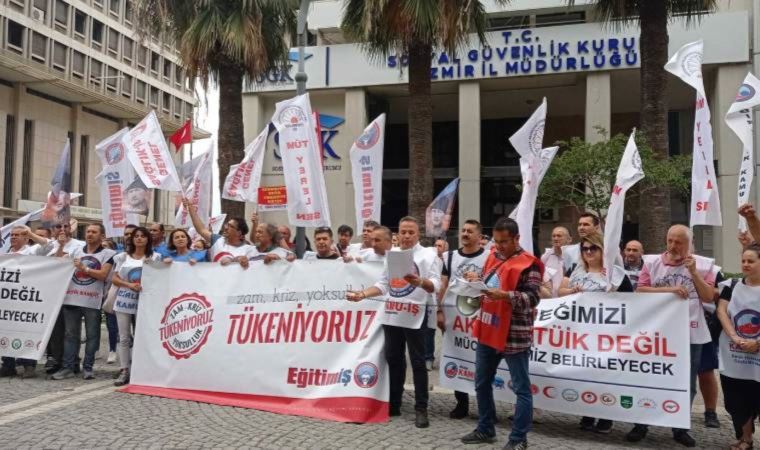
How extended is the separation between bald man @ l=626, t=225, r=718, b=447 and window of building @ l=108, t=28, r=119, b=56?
48.1 m

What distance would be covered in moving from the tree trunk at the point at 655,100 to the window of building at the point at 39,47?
3765 centimetres

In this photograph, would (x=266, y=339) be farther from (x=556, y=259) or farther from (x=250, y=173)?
(x=250, y=173)

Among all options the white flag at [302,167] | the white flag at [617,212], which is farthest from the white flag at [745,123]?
the white flag at [302,167]

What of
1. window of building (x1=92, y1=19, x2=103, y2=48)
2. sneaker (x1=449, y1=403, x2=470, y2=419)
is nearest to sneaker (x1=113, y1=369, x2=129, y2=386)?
sneaker (x1=449, y1=403, x2=470, y2=419)

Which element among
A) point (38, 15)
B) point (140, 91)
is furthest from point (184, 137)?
point (140, 91)

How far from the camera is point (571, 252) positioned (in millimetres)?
6977

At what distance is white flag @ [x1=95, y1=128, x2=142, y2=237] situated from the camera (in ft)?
28.8

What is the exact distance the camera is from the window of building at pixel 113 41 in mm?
47062

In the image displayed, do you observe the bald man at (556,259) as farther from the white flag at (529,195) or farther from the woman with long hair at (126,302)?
the woman with long hair at (126,302)

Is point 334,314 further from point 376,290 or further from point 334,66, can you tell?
point 334,66

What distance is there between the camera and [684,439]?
18.4 feet

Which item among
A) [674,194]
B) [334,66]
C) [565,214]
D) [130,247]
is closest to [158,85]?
[334,66]

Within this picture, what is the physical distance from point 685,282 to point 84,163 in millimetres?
46144

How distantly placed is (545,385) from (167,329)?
3.96 meters
